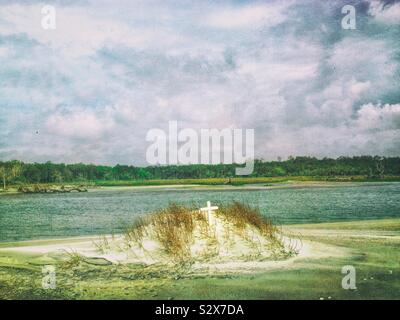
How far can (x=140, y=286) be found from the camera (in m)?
9.92

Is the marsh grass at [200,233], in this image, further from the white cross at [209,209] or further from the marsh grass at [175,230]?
the white cross at [209,209]

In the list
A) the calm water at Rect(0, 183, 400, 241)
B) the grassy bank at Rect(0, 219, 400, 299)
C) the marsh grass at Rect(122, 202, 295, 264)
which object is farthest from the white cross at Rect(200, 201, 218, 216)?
the calm water at Rect(0, 183, 400, 241)

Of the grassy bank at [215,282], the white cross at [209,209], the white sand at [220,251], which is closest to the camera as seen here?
the grassy bank at [215,282]

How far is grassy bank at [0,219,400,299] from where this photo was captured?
9.45m

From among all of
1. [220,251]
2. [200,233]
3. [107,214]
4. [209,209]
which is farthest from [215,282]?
[107,214]

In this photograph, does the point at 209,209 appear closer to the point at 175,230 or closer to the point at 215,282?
the point at 175,230

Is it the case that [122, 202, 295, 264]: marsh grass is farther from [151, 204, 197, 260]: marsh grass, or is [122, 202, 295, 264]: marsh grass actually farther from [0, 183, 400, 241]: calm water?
[0, 183, 400, 241]: calm water

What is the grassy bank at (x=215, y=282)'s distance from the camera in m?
9.45

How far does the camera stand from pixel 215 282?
995 centimetres

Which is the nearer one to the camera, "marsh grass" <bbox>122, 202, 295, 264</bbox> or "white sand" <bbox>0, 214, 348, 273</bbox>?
"white sand" <bbox>0, 214, 348, 273</bbox>

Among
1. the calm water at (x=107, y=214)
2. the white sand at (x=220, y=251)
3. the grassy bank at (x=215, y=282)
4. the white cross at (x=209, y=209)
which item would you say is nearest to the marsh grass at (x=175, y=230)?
the white sand at (x=220, y=251)

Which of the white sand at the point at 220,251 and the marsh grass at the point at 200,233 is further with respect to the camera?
the marsh grass at the point at 200,233

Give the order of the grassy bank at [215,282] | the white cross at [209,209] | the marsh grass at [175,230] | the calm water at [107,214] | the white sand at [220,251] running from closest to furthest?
the grassy bank at [215,282], the white sand at [220,251], the marsh grass at [175,230], the white cross at [209,209], the calm water at [107,214]

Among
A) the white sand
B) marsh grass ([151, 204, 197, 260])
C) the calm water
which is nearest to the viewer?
the white sand
